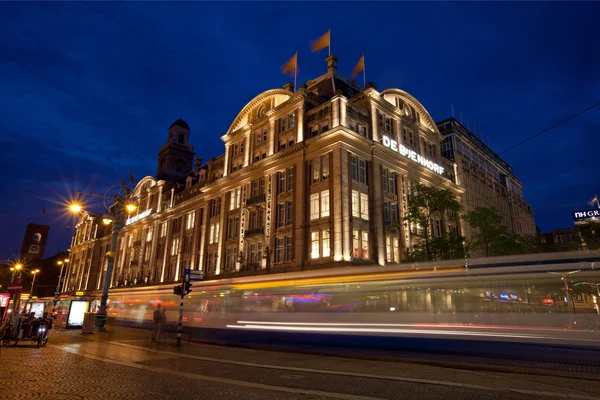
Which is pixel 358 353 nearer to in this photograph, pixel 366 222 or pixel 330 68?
pixel 366 222

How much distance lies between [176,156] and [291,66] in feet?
139

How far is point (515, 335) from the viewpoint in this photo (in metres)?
11.9

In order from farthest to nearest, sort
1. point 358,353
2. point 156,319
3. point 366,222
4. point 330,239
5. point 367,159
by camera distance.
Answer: point 367,159 < point 366,222 < point 330,239 < point 156,319 < point 358,353

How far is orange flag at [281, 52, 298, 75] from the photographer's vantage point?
38.3 meters

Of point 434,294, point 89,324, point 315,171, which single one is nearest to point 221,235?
point 315,171

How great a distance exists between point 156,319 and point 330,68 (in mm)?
34025

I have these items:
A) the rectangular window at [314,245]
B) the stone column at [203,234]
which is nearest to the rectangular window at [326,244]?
the rectangular window at [314,245]

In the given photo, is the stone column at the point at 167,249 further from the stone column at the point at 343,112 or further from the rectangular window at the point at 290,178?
the stone column at the point at 343,112

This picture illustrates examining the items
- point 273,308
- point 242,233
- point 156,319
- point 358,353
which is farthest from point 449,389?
point 242,233

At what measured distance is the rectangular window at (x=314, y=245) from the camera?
32.8m

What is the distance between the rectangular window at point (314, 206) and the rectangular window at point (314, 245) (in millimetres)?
1681

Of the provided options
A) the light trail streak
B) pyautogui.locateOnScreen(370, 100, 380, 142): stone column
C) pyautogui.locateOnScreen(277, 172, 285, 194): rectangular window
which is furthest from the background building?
the light trail streak

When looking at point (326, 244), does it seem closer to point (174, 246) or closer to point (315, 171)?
point (315, 171)

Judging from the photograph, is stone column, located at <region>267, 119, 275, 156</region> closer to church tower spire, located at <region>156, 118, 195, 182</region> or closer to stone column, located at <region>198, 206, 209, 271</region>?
stone column, located at <region>198, 206, 209, 271</region>
